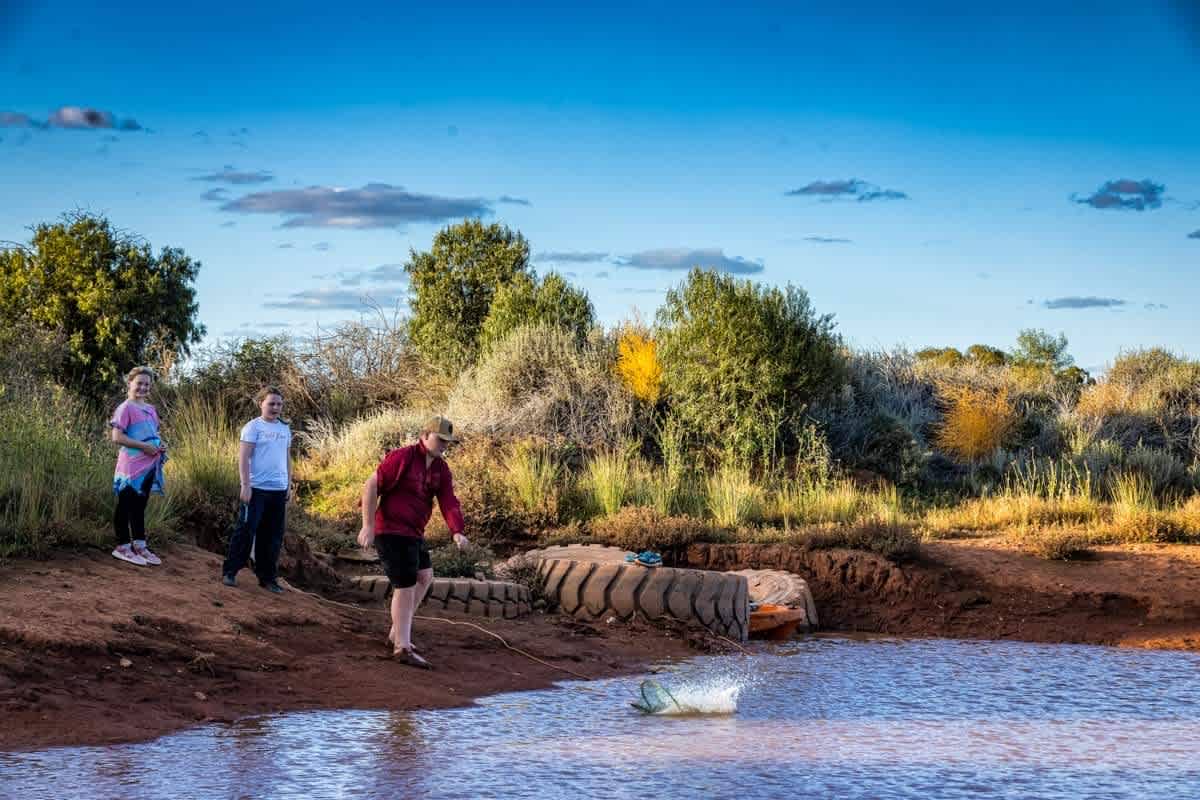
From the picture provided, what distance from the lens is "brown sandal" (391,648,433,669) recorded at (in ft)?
35.9

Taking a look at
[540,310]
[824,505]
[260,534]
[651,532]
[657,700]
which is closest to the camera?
[657,700]

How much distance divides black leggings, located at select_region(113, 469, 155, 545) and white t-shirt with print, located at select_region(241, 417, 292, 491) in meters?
0.93

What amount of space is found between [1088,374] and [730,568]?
31.7 m

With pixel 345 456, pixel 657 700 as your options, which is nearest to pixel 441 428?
pixel 657 700

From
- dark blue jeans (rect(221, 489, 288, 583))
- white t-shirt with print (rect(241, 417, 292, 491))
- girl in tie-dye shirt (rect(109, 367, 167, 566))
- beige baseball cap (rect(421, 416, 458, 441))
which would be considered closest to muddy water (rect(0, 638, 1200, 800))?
beige baseball cap (rect(421, 416, 458, 441))

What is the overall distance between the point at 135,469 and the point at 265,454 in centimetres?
116

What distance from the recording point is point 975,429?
93.6 feet

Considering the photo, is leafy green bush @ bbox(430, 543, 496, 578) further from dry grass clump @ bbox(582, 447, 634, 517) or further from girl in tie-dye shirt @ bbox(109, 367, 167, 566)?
dry grass clump @ bbox(582, 447, 634, 517)

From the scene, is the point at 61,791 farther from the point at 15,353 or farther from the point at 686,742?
the point at 15,353

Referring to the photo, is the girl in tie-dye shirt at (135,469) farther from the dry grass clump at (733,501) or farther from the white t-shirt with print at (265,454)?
the dry grass clump at (733,501)

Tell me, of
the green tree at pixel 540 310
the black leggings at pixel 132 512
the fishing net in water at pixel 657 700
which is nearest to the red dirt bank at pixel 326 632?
the black leggings at pixel 132 512

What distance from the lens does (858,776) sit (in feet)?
25.4

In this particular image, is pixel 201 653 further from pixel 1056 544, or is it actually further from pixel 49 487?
pixel 1056 544

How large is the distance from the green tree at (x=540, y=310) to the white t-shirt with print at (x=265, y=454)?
→ 63.2ft
